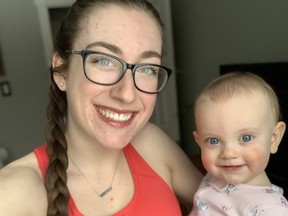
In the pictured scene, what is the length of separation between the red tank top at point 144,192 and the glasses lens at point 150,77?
289 millimetres

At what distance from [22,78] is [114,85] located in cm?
296

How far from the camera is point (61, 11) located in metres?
4.21

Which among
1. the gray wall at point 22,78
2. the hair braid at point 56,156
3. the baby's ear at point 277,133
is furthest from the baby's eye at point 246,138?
the gray wall at point 22,78

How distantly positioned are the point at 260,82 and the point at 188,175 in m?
0.46

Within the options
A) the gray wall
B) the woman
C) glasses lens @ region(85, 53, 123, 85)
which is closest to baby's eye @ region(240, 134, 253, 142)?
the woman

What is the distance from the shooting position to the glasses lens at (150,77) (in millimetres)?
986

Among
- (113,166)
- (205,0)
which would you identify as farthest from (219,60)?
(113,166)

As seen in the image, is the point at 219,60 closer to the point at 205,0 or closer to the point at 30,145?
the point at 205,0

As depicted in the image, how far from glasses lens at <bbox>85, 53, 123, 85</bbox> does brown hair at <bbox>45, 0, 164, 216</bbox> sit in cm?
11

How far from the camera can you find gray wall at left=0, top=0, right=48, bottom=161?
3.48 meters

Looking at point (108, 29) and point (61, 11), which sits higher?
point (61, 11)

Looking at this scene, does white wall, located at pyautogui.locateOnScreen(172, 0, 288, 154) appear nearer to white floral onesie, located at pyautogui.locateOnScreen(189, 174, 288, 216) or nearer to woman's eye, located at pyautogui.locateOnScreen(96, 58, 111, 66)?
white floral onesie, located at pyautogui.locateOnScreen(189, 174, 288, 216)

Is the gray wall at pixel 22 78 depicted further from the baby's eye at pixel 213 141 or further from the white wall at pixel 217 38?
the baby's eye at pixel 213 141

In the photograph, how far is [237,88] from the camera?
39.3 inches
